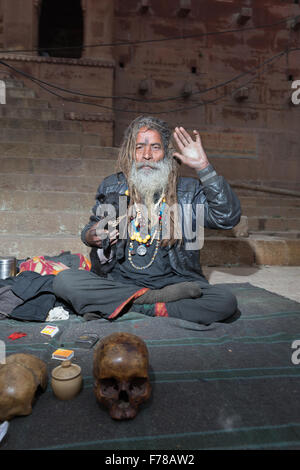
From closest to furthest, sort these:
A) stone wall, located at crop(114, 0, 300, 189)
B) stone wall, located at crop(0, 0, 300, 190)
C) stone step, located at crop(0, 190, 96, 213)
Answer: stone step, located at crop(0, 190, 96, 213)
stone wall, located at crop(0, 0, 300, 190)
stone wall, located at crop(114, 0, 300, 189)

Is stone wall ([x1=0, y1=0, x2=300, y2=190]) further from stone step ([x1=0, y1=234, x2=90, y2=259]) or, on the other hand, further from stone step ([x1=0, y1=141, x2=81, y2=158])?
stone step ([x1=0, y1=234, x2=90, y2=259])

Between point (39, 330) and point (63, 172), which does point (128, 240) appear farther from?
point (63, 172)

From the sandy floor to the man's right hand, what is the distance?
161 centimetres

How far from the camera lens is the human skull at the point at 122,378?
3.88 ft

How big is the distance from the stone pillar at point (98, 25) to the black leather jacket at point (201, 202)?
22.1 feet

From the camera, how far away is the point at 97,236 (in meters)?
2.45

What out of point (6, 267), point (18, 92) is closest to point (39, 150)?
point (18, 92)

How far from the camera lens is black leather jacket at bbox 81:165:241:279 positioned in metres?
2.24

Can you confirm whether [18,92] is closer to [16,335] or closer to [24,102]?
[24,102]

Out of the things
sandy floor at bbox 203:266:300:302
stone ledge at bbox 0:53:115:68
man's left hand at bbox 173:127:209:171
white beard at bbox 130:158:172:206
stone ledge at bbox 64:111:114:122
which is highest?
stone ledge at bbox 0:53:115:68

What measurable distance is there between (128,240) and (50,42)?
12.9 meters

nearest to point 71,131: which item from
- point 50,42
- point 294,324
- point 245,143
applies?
point 294,324

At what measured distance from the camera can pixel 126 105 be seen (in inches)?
351

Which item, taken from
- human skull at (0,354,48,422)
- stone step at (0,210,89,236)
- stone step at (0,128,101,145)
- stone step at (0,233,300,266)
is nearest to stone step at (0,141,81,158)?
stone step at (0,128,101,145)
